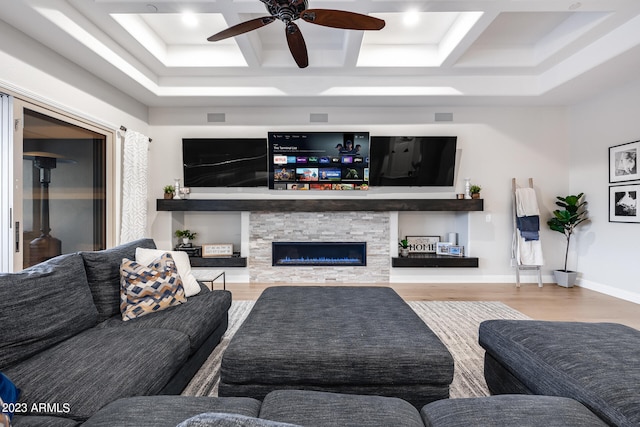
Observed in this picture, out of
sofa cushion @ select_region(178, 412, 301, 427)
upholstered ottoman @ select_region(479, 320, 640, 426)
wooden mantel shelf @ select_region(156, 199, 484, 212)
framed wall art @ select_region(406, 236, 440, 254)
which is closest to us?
sofa cushion @ select_region(178, 412, 301, 427)

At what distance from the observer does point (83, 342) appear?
1591 millimetres

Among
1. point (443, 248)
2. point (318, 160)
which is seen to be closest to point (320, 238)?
point (318, 160)

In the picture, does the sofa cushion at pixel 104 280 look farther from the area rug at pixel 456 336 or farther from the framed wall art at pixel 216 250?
the framed wall art at pixel 216 250

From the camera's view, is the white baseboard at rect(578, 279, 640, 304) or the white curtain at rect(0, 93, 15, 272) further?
the white baseboard at rect(578, 279, 640, 304)

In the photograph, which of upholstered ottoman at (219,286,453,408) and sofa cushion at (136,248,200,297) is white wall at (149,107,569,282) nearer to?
sofa cushion at (136,248,200,297)

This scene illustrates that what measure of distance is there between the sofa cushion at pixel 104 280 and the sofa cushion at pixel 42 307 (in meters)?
0.10

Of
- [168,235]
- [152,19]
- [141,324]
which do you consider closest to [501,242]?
[141,324]

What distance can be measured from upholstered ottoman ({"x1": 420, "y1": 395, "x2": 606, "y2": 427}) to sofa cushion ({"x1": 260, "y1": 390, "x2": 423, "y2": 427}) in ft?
0.32

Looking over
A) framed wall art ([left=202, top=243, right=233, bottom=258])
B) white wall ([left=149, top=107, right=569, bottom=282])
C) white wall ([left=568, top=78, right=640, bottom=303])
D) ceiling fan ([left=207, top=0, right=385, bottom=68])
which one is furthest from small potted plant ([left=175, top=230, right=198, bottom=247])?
white wall ([left=568, top=78, right=640, bottom=303])

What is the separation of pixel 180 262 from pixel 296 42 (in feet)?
6.82

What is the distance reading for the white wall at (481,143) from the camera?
4.81 meters

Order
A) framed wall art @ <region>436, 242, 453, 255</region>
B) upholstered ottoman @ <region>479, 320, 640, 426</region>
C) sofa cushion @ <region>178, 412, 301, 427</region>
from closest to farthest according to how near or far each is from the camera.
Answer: sofa cushion @ <region>178, 412, 301, 427</region> < upholstered ottoman @ <region>479, 320, 640, 426</region> < framed wall art @ <region>436, 242, 453, 255</region>

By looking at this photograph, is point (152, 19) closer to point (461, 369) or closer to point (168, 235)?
point (168, 235)

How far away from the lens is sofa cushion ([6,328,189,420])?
A: 116 centimetres
